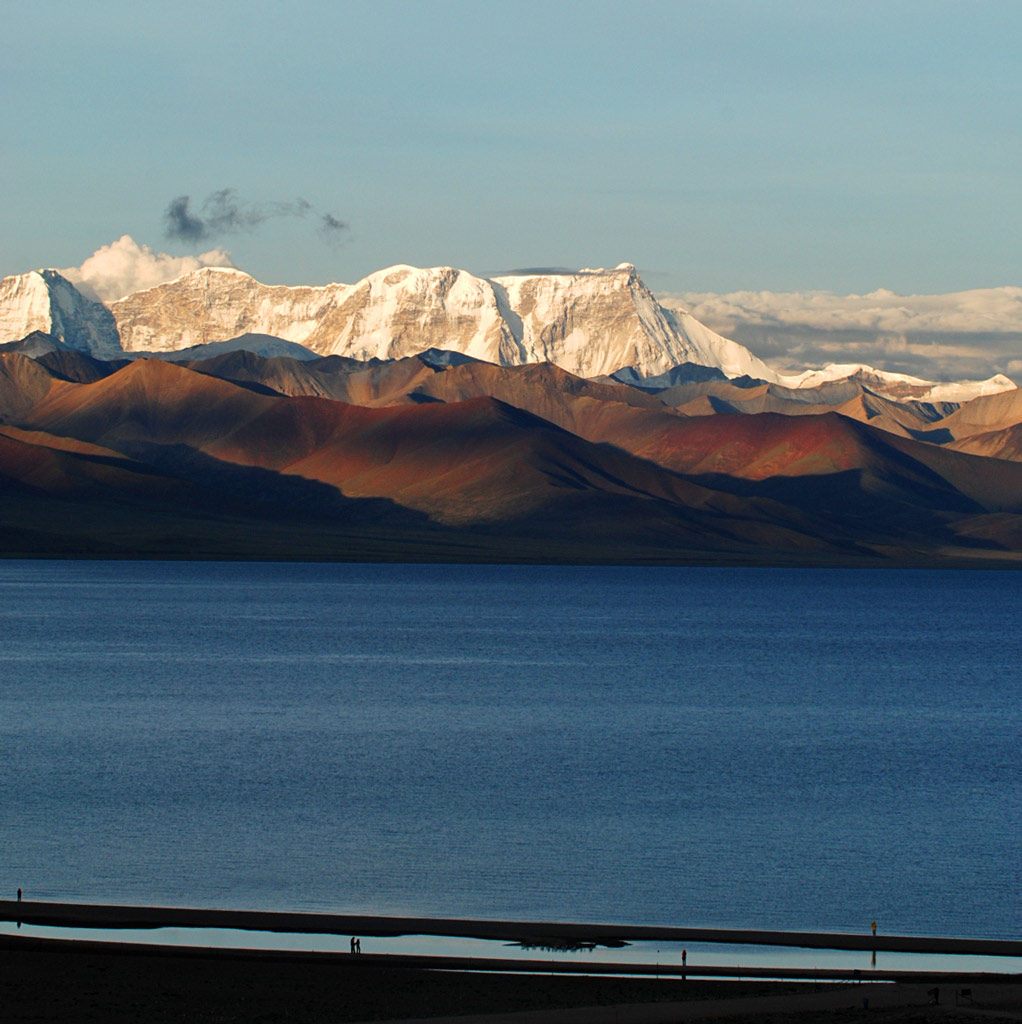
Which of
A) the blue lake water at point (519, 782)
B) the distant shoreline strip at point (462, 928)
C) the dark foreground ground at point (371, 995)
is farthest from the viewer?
the blue lake water at point (519, 782)

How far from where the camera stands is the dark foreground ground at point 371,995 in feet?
92.5

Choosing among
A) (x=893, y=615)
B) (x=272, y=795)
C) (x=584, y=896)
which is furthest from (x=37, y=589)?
(x=584, y=896)

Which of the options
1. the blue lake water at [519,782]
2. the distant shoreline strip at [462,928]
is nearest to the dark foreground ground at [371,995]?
the distant shoreline strip at [462,928]

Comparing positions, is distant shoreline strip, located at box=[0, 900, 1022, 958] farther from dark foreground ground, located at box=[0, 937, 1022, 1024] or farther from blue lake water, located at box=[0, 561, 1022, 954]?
dark foreground ground, located at box=[0, 937, 1022, 1024]

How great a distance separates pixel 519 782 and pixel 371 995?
86.1ft

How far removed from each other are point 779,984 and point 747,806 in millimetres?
21288

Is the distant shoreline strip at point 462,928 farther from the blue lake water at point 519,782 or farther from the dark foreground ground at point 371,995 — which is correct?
the dark foreground ground at point 371,995

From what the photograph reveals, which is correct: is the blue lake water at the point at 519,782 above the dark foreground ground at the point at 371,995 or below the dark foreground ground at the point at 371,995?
above

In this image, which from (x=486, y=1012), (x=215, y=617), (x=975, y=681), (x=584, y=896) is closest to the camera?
(x=486, y=1012)

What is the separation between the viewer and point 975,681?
101 meters

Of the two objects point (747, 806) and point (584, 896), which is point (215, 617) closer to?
point (747, 806)

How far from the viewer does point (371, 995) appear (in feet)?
98.9

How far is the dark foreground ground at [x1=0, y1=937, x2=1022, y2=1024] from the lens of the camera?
2819 centimetres

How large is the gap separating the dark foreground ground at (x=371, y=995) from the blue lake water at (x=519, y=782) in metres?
6.56
